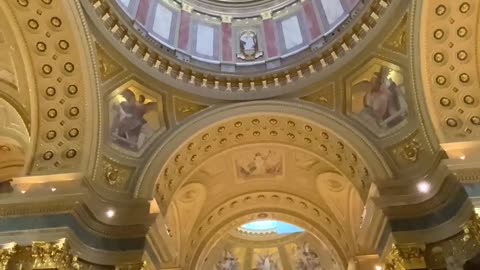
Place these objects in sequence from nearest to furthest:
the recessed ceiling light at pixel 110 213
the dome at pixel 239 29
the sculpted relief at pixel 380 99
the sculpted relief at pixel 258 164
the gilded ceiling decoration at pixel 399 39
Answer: the recessed ceiling light at pixel 110 213 → the gilded ceiling decoration at pixel 399 39 → the sculpted relief at pixel 380 99 → the dome at pixel 239 29 → the sculpted relief at pixel 258 164

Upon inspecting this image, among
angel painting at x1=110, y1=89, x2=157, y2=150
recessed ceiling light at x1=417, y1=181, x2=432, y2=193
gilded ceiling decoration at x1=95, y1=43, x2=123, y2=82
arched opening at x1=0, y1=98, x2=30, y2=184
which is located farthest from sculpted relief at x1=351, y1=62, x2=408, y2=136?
arched opening at x1=0, y1=98, x2=30, y2=184

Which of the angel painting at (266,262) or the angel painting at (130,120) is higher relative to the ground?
the angel painting at (266,262)

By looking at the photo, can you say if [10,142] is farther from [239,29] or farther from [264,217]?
[264,217]

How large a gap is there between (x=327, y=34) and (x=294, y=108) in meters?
2.05

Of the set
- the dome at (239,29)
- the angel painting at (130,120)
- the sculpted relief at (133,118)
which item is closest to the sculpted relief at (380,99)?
the dome at (239,29)

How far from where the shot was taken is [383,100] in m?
A: 11.9

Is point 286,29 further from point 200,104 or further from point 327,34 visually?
point 200,104

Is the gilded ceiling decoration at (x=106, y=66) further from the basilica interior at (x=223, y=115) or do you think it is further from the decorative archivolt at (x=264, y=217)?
the decorative archivolt at (x=264, y=217)

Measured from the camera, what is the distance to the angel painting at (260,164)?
14.5 meters

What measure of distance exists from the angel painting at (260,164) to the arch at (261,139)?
1080mm

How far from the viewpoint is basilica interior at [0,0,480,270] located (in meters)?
9.98

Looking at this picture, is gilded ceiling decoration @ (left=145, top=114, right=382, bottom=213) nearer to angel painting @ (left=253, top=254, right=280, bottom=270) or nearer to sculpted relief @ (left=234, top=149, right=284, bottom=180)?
sculpted relief @ (left=234, top=149, right=284, bottom=180)

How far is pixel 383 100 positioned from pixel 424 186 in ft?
7.58

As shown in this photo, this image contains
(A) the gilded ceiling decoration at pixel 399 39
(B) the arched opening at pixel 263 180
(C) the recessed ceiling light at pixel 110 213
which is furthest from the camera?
(B) the arched opening at pixel 263 180
